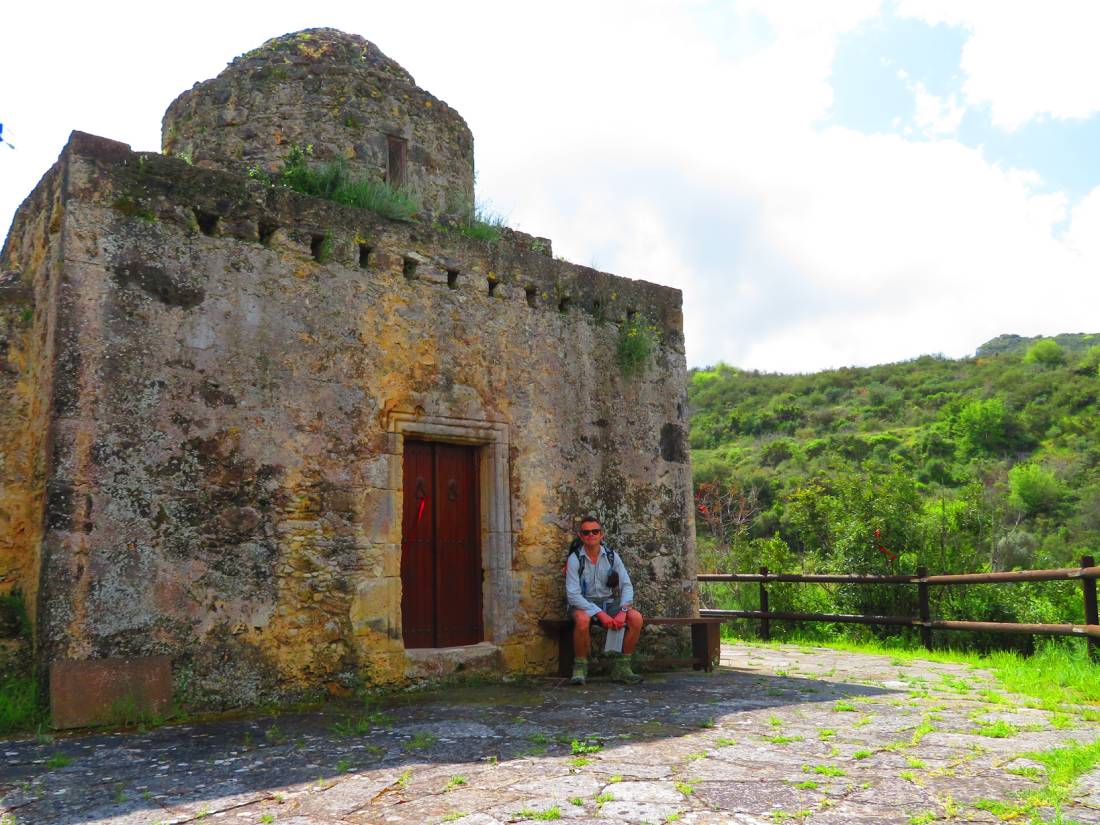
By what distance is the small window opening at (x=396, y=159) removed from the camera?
8.11m

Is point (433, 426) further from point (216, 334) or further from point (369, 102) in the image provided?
point (369, 102)

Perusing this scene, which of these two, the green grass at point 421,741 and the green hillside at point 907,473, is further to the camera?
the green hillside at point 907,473

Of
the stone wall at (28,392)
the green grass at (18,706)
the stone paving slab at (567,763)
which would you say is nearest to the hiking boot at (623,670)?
the stone paving slab at (567,763)

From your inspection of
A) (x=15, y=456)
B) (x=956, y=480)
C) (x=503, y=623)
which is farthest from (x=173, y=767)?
(x=956, y=480)

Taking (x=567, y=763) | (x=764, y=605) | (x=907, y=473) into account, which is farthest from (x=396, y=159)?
(x=907, y=473)

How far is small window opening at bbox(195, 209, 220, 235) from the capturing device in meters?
6.05

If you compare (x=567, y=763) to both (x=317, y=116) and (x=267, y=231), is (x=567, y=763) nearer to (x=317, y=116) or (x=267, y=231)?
(x=267, y=231)

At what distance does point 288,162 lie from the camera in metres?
7.55

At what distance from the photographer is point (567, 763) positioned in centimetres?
419

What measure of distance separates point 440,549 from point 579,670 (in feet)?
4.63

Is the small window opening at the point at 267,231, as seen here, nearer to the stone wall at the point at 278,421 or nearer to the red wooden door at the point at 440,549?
the stone wall at the point at 278,421

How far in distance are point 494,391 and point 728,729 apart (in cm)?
332

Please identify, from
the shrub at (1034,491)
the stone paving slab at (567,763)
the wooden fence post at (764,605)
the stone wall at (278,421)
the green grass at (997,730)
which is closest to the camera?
the stone paving slab at (567,763)

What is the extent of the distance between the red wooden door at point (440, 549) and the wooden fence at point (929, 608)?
4.72m
